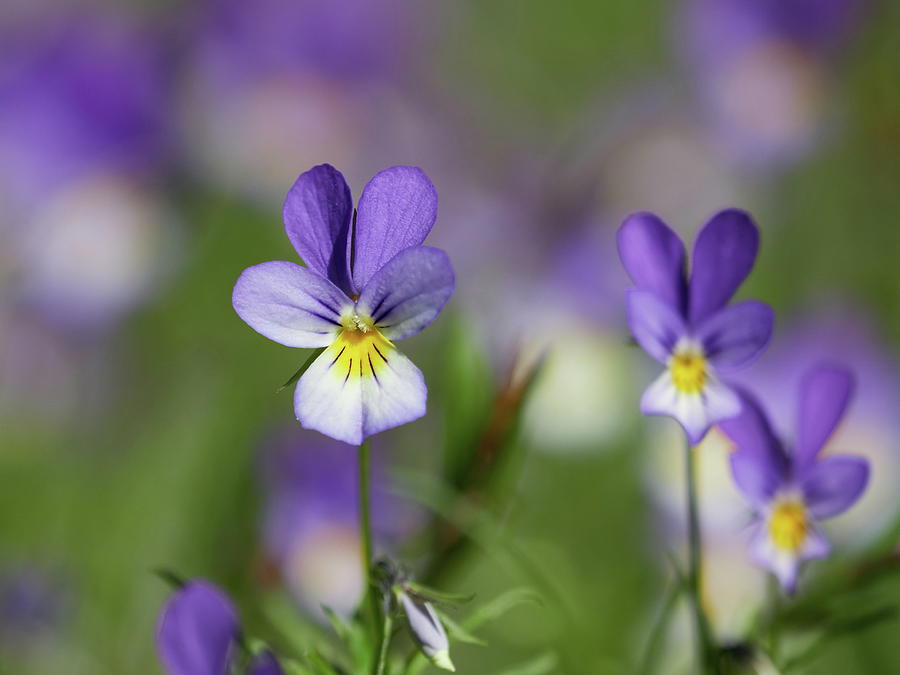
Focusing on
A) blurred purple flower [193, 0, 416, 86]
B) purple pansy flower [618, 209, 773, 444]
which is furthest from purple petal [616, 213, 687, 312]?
blurred purple flower [193, 0, 416, 86]

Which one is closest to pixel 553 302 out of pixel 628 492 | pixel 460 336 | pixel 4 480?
pixel 628 492

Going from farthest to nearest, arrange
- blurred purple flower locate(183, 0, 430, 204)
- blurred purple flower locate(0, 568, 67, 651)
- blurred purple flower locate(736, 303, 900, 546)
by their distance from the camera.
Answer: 1. blurred purple flower locate(183, 0, 430, 204)
2. blurred purple flower locate(736, 303, 900, 546)
3. blurred purple flower locate(0, 568, 67, 651)

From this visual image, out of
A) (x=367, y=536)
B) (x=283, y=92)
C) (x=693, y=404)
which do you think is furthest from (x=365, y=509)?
(x=283, y=92)

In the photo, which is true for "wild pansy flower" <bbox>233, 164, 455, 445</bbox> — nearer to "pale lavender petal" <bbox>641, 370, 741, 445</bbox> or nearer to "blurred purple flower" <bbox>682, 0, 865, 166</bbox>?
"pale lavender petal" <bbox>641, 370, 741, 445</bbox>

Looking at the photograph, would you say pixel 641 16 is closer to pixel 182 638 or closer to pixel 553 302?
pixel 553 302

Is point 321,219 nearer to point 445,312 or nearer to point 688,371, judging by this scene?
point 688,371

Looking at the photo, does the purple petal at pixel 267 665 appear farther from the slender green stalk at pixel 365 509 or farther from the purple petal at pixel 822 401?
the purple petal at pixel 822 401

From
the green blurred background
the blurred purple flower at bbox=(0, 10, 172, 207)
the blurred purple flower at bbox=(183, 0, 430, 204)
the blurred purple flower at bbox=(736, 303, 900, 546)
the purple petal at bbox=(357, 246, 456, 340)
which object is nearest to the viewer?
the purple petal at bbox=(357, 246, 456, 340)
